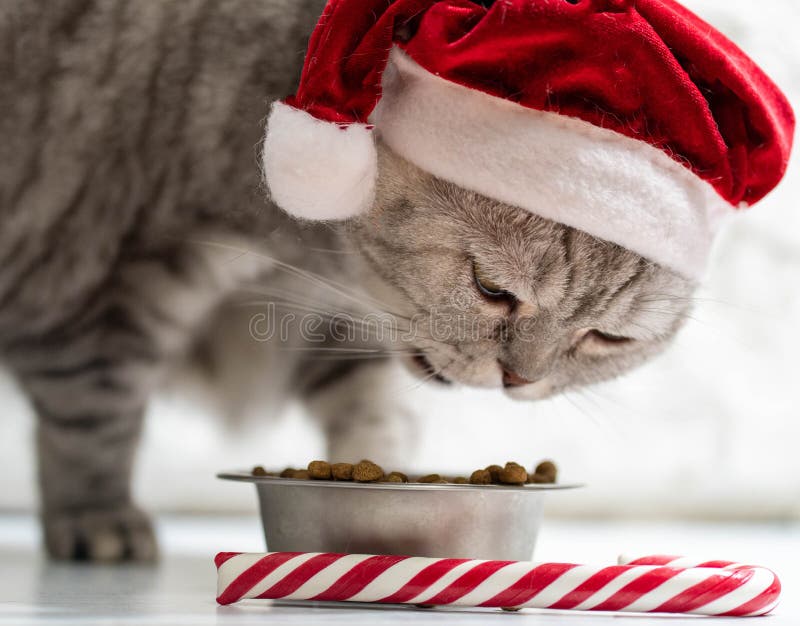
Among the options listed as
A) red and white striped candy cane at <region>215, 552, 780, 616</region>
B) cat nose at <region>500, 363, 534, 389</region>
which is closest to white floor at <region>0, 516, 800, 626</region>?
red and white striped candy cane at <region>215, 552, 780, 616</region>

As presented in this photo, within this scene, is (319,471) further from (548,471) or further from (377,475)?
(548,471)

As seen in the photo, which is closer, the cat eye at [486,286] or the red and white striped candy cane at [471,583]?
the red and white striped candy cane at [471,583]

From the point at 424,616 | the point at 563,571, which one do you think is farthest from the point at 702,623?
the point at 424,616

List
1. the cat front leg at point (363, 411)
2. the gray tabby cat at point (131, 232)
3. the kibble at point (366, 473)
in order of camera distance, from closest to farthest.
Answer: the kibble at point (366, 473) < the gray tabby cat at point (131, 232) < the cat front leg at point (363, 411)

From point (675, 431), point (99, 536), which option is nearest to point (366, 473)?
point (99, 536)

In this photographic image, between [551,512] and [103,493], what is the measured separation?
2.70 feet

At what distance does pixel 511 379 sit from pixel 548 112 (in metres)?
0.28

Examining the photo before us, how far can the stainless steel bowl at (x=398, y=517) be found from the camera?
88cm

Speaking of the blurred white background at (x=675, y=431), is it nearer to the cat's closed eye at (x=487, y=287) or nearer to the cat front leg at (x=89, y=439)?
the cat front leg at (x=89, y=439)

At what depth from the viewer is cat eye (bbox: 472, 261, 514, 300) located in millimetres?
Result: 934

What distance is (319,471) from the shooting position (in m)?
0.92

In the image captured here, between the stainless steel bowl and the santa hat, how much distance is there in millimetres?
253

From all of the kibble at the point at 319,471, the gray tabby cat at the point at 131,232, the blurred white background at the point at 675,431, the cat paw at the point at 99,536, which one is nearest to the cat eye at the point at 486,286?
the gray tabby cat at the point at 131,232

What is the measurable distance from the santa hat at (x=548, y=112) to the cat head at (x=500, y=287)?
3cm
